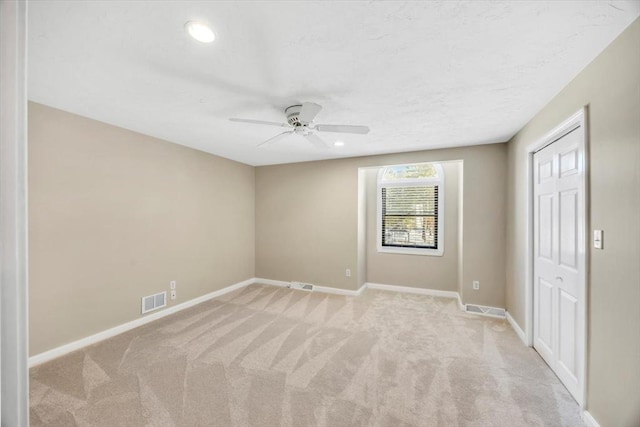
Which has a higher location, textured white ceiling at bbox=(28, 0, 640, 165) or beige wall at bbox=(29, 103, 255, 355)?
textured white ceiling at bbox=(28, 0, 640, 165)

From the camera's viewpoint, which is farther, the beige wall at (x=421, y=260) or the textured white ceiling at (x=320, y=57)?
the beige wall at (x=421, y=260)

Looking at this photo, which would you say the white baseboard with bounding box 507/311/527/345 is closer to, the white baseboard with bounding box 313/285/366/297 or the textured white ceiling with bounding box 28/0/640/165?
A: the white baseboard with bounding box 313/285/366/297

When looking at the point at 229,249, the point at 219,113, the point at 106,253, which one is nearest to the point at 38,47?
the point at 219,113

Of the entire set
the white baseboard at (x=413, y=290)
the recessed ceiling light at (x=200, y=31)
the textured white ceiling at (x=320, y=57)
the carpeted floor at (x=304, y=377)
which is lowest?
the carpeted floor at (x=304, y=377)

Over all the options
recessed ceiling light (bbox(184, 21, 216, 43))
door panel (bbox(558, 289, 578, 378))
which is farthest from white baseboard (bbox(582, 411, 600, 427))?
recessed ceiling light (bbox(184, 21, 216, 43))

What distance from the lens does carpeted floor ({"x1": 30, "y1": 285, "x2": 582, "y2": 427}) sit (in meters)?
1.80

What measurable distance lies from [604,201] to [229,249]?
4600 millimetres

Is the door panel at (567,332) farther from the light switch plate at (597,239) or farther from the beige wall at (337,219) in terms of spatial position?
the beige wall at (337,219)

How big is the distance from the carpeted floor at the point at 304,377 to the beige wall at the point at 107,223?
0.45 meters

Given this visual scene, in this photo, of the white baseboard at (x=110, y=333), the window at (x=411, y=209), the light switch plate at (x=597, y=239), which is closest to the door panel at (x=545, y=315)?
the light switch plate at (x=597, y=239)

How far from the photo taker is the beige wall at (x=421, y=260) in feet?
14.6

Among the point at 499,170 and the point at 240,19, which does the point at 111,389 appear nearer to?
the point at 240,19

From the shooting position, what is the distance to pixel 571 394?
6.55 feet

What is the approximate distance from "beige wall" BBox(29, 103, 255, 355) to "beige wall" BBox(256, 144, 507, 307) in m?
1.14
